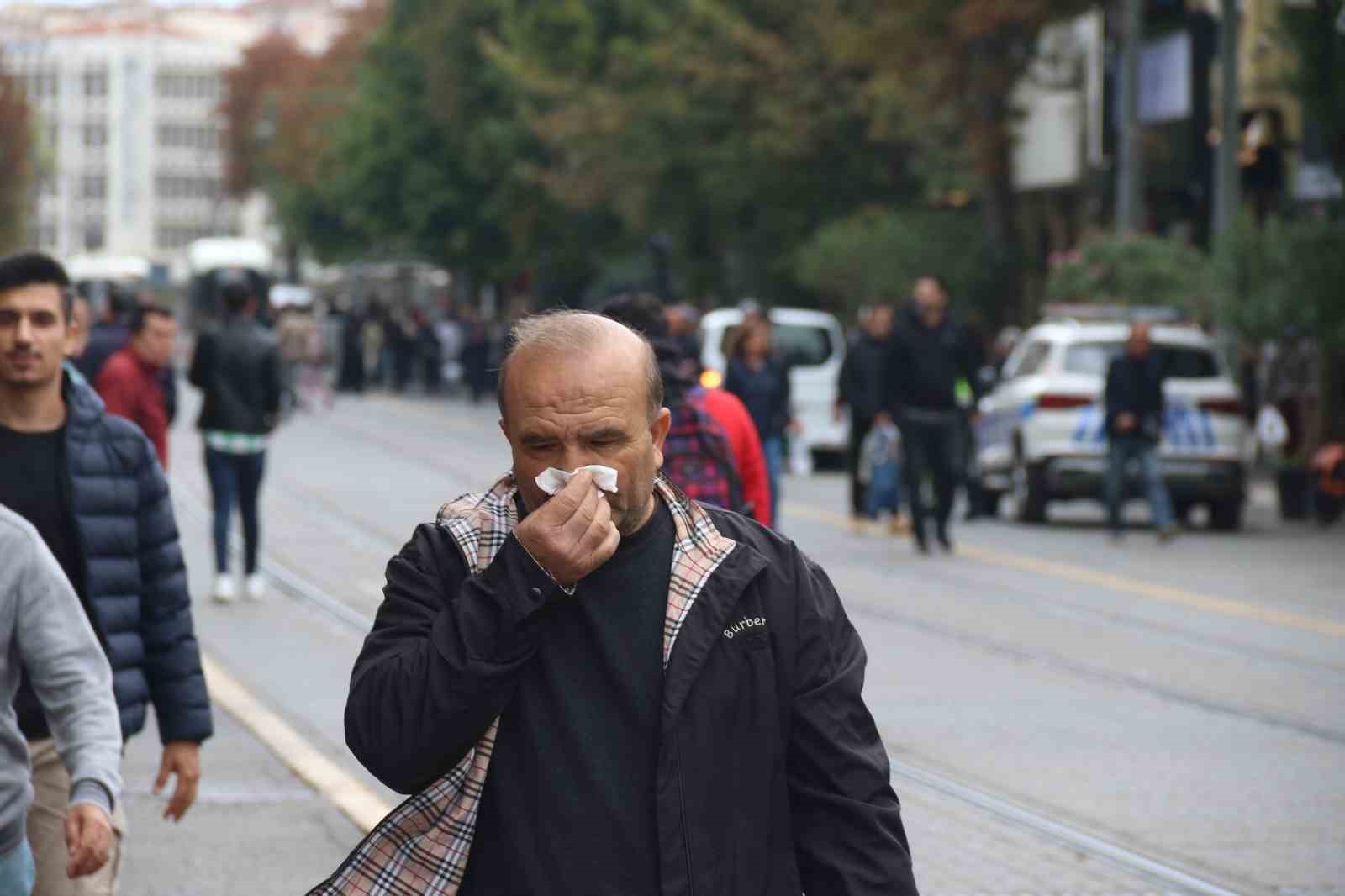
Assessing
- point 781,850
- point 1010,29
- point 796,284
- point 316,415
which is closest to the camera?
point 781,850

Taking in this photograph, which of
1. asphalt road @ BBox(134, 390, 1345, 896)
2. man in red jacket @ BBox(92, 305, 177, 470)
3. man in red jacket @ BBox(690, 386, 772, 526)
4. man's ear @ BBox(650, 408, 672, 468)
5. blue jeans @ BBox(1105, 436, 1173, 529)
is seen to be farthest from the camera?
blue jeans @ BBox(1105, 436, 1173, 529)

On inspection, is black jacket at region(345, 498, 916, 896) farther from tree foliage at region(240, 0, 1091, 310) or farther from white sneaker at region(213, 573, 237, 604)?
tree foliage at region(240, 0, 1091, 310)

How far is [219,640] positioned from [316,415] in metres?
27.6

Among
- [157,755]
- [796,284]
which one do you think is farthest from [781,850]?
[796,284]

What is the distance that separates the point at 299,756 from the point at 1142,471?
39.2ft

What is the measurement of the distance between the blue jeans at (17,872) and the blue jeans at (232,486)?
35.0 feet

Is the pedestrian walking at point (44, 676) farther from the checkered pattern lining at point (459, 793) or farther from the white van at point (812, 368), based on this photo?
the white van at point (812, 368)

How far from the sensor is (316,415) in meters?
40.8

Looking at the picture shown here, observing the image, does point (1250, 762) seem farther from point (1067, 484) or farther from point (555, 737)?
point (1067, 484)

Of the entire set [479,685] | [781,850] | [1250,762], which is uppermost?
[479,685]

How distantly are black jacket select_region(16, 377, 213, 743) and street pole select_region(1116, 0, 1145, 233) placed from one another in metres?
25.7

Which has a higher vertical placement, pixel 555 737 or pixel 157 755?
pixel 555 737

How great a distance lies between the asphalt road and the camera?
795 cm

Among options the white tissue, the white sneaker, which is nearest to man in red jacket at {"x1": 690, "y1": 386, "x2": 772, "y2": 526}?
the white tissue
